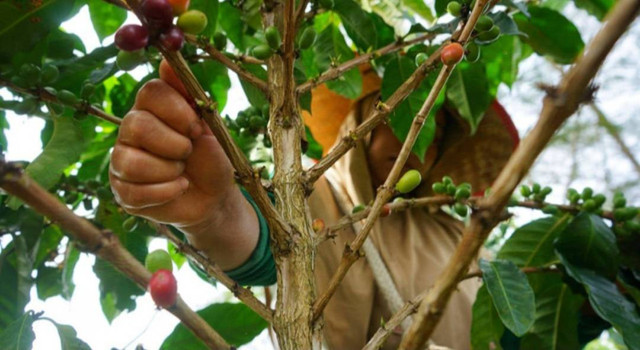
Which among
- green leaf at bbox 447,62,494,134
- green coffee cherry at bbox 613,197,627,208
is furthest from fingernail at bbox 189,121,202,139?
green coffee cherry at bbox 613,197,627,208

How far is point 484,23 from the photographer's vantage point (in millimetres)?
1000

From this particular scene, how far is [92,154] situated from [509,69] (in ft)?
3.60

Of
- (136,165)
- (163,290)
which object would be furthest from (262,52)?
(163,290)

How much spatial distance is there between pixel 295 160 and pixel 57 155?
1.43 ft

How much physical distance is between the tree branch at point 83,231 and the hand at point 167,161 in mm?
339

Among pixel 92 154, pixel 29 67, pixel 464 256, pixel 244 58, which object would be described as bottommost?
pixel 464 256

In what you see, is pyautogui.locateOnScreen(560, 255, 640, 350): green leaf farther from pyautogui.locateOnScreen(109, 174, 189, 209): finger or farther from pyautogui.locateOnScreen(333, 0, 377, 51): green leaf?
pyautogui.locateOnScreen(109, 174, 189, 209): finger

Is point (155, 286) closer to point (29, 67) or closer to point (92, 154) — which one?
point (29, 67)

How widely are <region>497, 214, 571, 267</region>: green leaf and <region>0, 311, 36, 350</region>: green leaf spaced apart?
1051mm

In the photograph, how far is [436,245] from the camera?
82.7 inches

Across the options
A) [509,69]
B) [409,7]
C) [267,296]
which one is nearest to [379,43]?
[409,7]

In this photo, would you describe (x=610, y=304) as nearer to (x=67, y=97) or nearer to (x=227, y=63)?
(x=227, y=63)

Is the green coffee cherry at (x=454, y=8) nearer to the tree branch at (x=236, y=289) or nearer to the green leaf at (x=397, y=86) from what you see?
the green leaf at (x=397, y=86)

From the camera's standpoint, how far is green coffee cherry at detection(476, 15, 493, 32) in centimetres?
99
